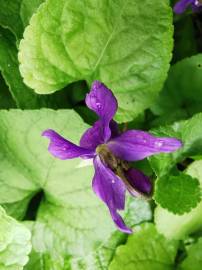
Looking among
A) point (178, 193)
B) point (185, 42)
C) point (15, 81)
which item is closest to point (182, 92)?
point (185, 42)

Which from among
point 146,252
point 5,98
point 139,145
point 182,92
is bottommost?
point 146,252

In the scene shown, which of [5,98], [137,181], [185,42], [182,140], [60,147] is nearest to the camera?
[60,147]

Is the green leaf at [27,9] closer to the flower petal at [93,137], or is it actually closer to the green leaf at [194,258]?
the flower petal at [93,137]

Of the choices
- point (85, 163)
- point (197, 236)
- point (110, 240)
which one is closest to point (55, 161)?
point (85, 163)

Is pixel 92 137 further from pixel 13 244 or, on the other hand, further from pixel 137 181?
pixel 13 244

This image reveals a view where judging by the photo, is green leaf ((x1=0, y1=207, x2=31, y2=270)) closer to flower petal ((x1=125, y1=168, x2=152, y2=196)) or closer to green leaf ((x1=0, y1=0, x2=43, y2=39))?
Result: flower petal ((x1=125, y1=168, x2=152, y2=196))

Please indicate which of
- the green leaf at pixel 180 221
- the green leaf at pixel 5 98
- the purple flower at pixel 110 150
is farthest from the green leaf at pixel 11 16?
the green leaf at pixel 180 221
